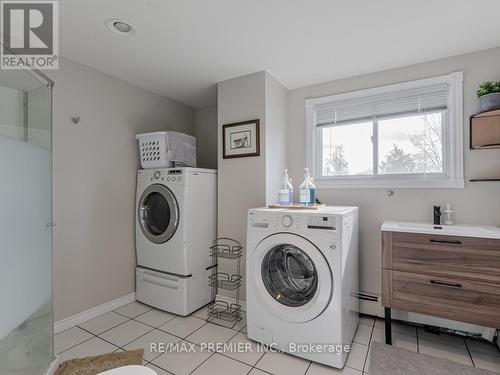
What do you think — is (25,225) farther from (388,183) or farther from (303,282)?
(388,183)

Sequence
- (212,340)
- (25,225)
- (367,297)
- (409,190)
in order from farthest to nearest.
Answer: (367,297) → (409,190) → (212,340) → (25,225)

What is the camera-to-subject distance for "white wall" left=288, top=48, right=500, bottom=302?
193cm

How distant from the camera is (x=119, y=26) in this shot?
5.55ft

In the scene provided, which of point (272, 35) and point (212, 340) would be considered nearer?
point (272, 35)

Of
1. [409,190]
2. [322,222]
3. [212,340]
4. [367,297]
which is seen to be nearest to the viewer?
[322,222]

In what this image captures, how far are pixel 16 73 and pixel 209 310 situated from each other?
2.28m

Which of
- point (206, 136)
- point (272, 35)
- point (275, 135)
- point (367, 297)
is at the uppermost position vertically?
point (272, 35)

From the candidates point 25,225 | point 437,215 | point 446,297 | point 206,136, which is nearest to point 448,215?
point 437,215

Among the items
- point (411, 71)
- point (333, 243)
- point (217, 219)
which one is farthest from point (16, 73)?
point (411, 71)

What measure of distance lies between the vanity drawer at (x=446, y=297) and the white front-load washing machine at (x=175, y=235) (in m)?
1.60

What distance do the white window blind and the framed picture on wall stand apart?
75 centimetres

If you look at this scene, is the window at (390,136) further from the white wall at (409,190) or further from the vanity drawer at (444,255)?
the vanity drawer at (444,255)

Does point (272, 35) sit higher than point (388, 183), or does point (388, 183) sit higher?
point (272, 35)

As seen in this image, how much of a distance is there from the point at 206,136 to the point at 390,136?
218 cm
